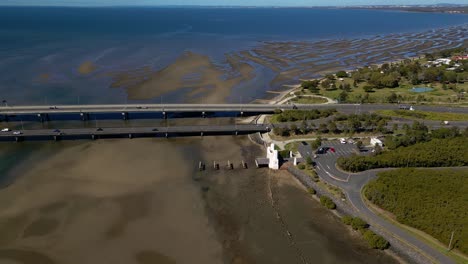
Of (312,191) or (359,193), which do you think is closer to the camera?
(359,193)

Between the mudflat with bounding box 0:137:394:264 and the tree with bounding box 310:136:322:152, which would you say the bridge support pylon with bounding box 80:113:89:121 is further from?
the tree with bounding box 310:136:322:152

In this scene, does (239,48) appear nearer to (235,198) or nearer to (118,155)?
(118,155)

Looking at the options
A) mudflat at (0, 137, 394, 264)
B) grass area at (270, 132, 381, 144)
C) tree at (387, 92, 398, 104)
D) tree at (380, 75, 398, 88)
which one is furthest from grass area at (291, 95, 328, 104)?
mudflat at (0, 137, 394, 264)

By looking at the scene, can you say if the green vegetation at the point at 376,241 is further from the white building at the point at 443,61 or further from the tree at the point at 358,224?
the white building at the point at 443,61

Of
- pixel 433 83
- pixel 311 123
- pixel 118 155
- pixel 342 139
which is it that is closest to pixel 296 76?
pixel 433 83

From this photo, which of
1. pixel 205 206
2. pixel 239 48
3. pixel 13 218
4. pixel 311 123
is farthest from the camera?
pixel 239 48

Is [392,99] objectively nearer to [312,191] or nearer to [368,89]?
[368,89]

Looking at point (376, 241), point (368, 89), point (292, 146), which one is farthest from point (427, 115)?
point (376, 241)
